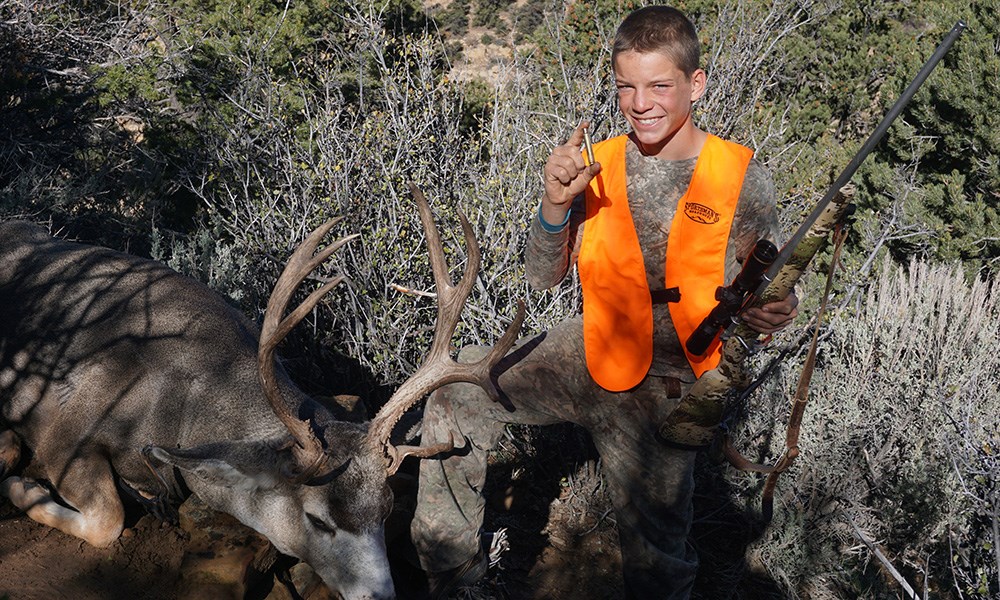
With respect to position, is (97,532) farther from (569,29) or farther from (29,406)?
(569,29)

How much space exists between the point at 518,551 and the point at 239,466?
1845 millimetres

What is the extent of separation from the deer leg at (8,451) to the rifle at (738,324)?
331 cm

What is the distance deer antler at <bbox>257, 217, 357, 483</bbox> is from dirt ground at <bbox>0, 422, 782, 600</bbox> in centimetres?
78

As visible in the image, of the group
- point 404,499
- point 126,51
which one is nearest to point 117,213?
point 126,51

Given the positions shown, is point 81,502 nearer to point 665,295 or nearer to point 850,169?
point 665,295

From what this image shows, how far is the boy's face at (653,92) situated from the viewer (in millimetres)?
3229

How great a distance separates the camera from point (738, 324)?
120 inches

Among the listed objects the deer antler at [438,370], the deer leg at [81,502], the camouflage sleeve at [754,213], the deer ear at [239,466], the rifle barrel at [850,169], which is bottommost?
the deer leg at [81,502]

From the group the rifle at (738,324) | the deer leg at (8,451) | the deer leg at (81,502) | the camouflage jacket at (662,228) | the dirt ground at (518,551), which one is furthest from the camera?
the deer leg at (8,451)

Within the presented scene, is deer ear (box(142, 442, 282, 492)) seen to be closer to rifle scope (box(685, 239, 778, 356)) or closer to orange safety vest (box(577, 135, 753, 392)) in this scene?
orange safety vest (box(577, 135, 753, 392))

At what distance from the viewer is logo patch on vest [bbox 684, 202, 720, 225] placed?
3248 millimetres

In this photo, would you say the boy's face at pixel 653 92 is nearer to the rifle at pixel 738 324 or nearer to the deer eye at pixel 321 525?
the rifle at pixel 738 324

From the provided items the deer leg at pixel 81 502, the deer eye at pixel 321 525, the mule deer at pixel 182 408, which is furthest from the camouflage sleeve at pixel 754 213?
the deer leg at pixel 81 502

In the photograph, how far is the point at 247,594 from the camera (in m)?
3.84
